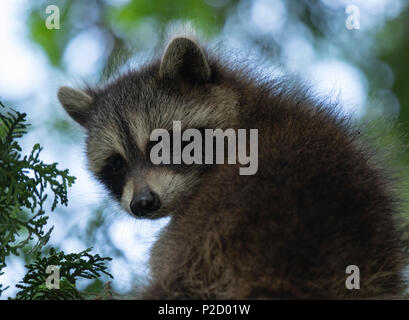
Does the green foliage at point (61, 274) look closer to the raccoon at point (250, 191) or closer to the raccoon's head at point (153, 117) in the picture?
the raccoon at point (250, 191)

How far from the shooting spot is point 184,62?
6.07 meters

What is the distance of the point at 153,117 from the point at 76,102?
1.52m

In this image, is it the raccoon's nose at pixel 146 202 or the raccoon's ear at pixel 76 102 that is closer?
the raccoon's nose at pixel 146 202

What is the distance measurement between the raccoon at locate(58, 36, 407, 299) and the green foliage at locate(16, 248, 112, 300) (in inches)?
20.4

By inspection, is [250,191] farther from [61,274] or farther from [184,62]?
[184,62]

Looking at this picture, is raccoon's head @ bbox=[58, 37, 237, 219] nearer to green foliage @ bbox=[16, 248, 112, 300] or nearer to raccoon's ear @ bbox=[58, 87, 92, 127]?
raccoon's ear @ bbox=[58, 87, 92, 127]

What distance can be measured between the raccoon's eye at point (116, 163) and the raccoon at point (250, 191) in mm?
21

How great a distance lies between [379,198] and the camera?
455 centimetres

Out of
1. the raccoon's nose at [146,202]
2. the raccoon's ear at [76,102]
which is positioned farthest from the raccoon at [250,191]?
the raccoon's ear at [76,102]

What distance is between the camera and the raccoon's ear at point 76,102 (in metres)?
6.88

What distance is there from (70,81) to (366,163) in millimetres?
4210

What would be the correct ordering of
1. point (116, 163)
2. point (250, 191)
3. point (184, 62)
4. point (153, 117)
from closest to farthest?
1. point (250, 191)
2. point (153, 117)
3. point (184, 62)
4. point (116, 163)

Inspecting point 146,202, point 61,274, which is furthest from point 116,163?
point 61,274

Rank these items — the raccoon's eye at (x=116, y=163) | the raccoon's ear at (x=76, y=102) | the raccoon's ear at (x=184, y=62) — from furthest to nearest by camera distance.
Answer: the raccoon's ear at (x=76, y=102) < the raccoon's eye at (x=116, y=163) < the raccoon's ear at (x=184, y=62)
